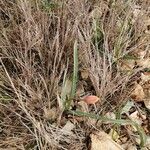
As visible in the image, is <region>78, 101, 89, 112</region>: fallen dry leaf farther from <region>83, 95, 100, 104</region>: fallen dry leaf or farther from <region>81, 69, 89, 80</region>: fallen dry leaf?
<region>81, 69, 89, 80</region>: fallen dry leaf

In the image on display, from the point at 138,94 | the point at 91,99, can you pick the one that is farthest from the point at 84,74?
the point at 138,94

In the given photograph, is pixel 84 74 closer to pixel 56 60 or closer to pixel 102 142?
pixel 56 60

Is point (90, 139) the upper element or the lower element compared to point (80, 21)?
lower

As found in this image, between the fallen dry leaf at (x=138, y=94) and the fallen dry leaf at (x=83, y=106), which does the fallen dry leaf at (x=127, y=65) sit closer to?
the fallen dry leaf at (x=138, y=94)

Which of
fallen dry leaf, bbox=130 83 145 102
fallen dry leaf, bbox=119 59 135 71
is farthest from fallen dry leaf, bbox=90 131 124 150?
fallen dry leaf, bbox=119 59 135 71

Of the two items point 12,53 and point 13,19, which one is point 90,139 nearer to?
point 12,53

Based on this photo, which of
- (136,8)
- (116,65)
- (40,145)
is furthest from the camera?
(136,8)

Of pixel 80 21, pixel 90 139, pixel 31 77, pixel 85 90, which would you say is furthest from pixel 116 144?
pixel 80 21
